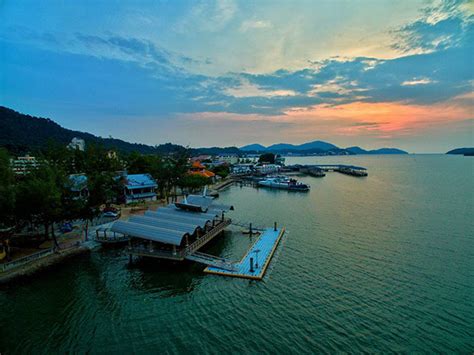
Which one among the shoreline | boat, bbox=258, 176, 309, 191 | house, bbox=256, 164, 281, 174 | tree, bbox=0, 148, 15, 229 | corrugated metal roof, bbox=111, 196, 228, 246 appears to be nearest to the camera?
tree, bbox=0, 148, 15, 229

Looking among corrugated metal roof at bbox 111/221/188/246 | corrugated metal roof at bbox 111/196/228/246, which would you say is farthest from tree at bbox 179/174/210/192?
corrugated metal roof at bbox 111/221/188/246

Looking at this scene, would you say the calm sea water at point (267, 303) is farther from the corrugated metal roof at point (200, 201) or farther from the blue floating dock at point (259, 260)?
the corrugated metal roof at point (200, 201)

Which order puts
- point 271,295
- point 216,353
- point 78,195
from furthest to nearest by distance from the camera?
point 78,195 < point 271,295 < point 216,353

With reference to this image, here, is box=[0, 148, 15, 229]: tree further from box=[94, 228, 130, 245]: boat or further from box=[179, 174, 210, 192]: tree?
box=[179, 174, 210, 192]: tree

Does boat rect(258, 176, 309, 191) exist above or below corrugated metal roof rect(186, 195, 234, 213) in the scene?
below

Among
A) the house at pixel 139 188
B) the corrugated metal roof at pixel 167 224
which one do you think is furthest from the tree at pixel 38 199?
the house at pixel 139 188

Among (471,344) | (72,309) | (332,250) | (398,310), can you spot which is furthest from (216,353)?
(332,250)

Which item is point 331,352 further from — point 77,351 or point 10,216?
point 10,216
